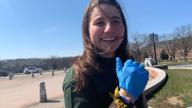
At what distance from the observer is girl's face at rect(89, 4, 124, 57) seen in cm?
215

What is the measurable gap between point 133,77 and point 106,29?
0.41m

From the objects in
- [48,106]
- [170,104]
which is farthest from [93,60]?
[48,106]

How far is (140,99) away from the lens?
2.23 metres

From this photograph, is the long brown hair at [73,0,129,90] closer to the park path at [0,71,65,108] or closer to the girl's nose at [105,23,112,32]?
the girl's nose at [105,23,112,32]

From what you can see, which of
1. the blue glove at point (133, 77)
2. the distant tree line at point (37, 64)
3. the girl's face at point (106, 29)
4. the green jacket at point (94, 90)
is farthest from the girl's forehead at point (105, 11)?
the distant tree line at point (37, 64)

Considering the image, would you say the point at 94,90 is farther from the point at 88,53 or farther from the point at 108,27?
the point at 108,27

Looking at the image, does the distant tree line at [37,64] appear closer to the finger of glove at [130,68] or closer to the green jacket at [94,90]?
the green jacket at [94,90]

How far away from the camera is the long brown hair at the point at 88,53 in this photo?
202 centimetres

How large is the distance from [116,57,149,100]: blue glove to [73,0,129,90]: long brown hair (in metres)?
0.23

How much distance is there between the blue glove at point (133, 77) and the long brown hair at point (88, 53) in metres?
0.23

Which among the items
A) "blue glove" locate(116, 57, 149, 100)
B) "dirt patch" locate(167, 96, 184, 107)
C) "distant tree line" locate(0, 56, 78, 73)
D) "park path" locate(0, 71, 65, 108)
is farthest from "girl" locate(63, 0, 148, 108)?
"distant tree line" locate(0, 56, 78, 73)

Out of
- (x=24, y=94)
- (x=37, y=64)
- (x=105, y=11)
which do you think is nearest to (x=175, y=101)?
(x=105, y=11)

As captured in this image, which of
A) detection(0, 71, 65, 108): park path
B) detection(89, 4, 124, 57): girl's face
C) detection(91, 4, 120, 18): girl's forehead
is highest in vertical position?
detection(91, 4, 120, 18): girl's forehead

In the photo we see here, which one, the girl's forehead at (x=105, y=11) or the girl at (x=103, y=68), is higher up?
the girl's forehead at (x=105, y=11)
